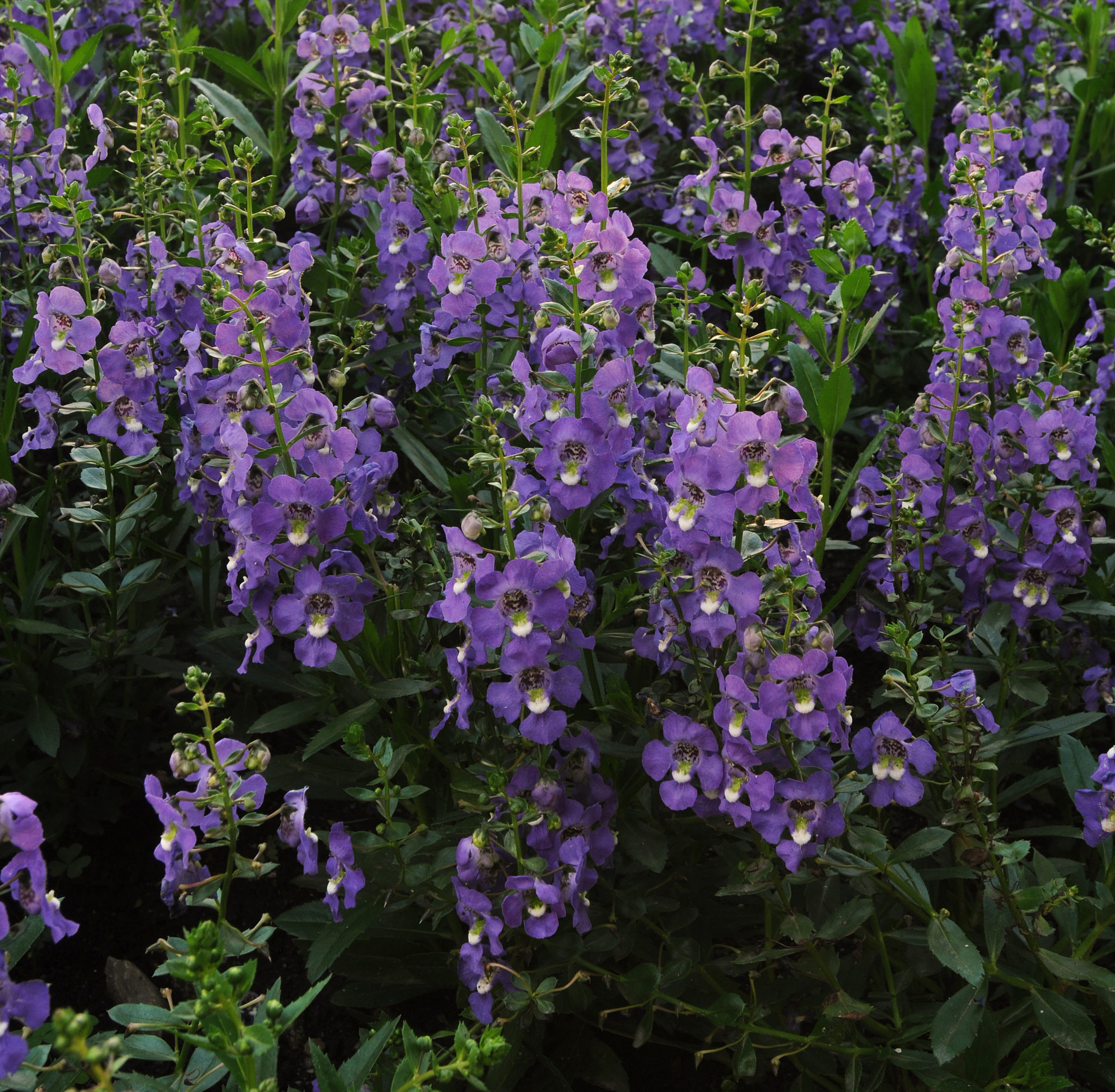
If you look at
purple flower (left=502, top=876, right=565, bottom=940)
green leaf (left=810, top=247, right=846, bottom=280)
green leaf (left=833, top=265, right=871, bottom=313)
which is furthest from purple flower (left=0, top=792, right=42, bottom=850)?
green leaf (left=810, top=247, right=846, bottom=280)

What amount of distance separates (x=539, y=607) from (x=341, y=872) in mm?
576

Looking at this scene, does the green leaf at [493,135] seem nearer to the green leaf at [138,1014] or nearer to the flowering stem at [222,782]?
the flowering stem at [222,782]

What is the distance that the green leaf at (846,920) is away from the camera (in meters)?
1.88

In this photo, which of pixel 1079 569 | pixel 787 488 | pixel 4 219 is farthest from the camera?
pixel 4 219

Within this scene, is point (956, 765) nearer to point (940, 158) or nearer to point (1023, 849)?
point (1023, 849)

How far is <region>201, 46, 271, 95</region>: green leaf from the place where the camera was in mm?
2959

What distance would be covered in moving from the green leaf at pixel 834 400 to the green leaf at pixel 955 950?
85 centimetres

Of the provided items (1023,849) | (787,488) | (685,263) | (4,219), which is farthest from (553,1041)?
(4,219)

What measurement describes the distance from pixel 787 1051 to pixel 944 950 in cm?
33

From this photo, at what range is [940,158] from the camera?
439 cm

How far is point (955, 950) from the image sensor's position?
184 cm

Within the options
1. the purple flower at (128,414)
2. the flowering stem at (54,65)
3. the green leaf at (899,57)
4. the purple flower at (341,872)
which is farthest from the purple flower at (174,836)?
the green leaf at (899,57)

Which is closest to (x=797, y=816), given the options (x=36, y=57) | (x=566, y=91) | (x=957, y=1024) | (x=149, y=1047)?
(x=957, y=1024)

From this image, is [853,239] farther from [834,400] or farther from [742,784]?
[742,784]
